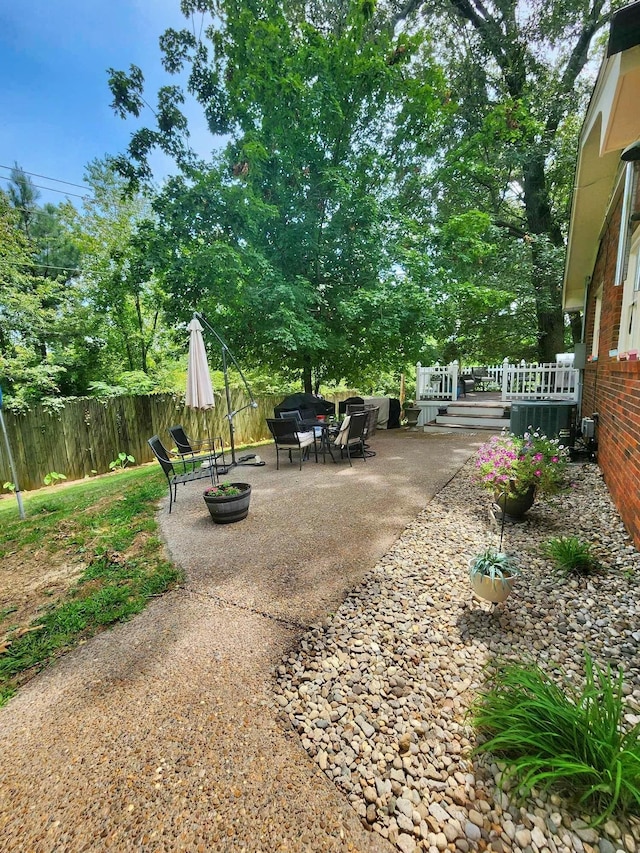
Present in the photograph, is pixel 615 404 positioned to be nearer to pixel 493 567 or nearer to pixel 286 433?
pixel 493 567

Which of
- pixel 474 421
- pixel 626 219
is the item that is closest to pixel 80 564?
pixel 626 219

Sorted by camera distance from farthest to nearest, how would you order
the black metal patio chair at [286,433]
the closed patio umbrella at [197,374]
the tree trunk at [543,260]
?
the tree trunk at [543,260], the black metal patio chair at [286,433], the closed patio umbrella at [197,374]

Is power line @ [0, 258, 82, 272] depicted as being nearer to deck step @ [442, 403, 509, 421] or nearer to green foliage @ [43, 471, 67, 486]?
green foliage @ [43, 471, 67, 486]

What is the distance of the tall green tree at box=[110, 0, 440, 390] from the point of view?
7945 mm

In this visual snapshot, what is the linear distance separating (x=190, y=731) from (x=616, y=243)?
635cm

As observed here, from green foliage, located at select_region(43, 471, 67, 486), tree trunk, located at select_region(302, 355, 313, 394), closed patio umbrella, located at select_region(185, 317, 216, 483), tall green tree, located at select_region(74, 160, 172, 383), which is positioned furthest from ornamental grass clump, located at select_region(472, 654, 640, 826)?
tall green tree, located at select_region(74, 160, 172, 383)

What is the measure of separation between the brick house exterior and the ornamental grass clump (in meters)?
2.08

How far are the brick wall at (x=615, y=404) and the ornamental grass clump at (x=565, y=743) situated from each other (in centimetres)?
206

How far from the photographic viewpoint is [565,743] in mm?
1424

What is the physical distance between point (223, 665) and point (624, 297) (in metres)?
5.28

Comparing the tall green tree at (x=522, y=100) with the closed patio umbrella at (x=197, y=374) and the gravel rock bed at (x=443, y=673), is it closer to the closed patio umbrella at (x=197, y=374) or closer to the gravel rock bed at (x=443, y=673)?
the closed patio umbrella at (x=197, y=374)

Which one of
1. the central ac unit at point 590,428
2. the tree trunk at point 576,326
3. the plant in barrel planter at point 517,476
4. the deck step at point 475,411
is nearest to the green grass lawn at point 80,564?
the plant in barrel planter at point 517,476

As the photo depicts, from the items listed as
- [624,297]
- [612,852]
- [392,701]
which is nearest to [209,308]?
[624,297]

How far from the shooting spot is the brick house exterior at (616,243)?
2072 millimetres
